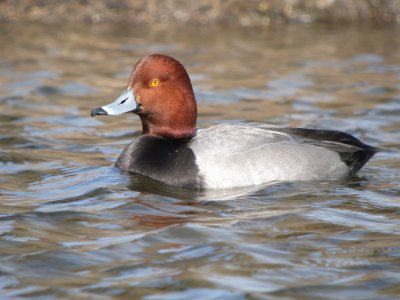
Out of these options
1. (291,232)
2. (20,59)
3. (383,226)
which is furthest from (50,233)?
(20,59)

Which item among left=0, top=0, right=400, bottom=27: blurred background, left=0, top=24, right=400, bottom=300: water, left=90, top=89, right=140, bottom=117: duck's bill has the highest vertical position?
left=0, top=0, right=400, bottom=27: blurred background

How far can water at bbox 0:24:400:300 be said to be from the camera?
421cm

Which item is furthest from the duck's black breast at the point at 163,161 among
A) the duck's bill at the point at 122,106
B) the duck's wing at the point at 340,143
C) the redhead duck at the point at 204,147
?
the duck's wing at the point at 340,143

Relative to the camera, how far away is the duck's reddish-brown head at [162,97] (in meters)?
6.35

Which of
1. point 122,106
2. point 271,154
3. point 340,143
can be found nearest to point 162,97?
point 122,106

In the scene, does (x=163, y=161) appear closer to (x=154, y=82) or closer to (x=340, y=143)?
(x=154, y=82)

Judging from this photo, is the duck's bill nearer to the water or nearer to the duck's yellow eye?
the duck's yellow eye

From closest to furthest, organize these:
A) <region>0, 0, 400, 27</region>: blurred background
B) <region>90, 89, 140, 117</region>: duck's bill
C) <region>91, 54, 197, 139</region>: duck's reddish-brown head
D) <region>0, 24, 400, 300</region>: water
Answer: <region>0, 24, 400, 300</region>: water < <region>90, 89, 140, 117</region>: duck's bill < <region>91, 54, 197, 139</region>: duck's reddish-brown head < <region>0, 0, 400, 27</region>: blurred background

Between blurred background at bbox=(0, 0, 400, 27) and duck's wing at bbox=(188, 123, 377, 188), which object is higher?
blurred background at bbox=(0, 0, 400, 27)

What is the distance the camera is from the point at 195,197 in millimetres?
5844

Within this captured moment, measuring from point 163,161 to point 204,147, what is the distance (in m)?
0.32

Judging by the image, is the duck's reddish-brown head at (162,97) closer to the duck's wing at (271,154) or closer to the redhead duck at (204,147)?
the redhead duck at (204,147)

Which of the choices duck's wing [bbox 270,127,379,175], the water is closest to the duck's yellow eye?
the water

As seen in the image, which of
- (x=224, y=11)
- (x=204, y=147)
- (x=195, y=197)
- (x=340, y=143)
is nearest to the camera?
(x=195, y=197)
